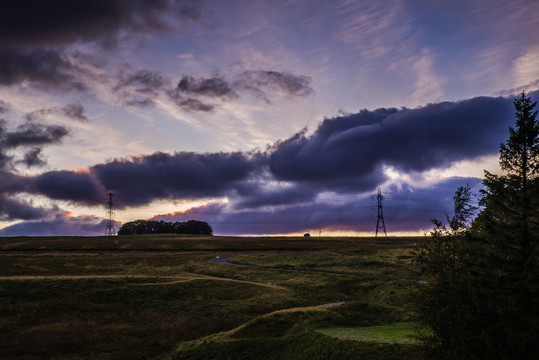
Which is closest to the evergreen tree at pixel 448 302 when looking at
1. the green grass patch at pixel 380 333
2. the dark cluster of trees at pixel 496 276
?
the dark cluster of trees at pixel 496 276

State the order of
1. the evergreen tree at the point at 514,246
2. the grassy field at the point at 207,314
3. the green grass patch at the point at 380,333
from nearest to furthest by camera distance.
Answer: the evergreen tree at the point at 514,246 → the green grass patch at the point at 380,333 → the grassy field at the point at 207,314

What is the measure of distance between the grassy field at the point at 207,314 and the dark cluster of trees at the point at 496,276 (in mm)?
4454

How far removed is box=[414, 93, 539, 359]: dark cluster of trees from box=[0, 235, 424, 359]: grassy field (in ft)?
14.6

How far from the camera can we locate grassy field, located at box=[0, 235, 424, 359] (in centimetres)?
3766

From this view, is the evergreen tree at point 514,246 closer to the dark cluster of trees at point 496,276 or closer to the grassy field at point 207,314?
the dark cluster of trees at point 496,276

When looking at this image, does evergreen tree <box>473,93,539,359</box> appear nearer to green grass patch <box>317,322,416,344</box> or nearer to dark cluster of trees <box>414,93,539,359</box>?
dark cluster of trees <box>414,93,539,359</box>

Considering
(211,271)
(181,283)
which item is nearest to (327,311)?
(181,283)

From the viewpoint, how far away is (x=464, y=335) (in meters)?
23.8

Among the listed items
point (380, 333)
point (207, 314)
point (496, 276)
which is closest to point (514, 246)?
point (496, 276)

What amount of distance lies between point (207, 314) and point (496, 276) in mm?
40467

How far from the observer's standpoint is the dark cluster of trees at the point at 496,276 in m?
23.1

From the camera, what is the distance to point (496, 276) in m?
24.7

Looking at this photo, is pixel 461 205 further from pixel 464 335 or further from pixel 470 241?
pixel 464 335

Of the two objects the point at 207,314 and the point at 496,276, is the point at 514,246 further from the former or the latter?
the point at 207,314
